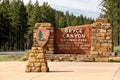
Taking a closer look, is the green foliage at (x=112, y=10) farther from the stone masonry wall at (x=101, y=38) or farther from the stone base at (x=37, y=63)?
the stone base at (x=37, y=63)

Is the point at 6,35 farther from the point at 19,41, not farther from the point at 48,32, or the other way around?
the point at 48,32

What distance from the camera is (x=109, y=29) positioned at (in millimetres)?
26797

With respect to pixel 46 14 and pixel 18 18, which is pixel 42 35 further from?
pixel 46 14

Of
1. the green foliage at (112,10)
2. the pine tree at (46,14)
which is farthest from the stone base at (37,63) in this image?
the pine tree at (46,14)

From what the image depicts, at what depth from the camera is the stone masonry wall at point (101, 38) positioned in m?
26.7

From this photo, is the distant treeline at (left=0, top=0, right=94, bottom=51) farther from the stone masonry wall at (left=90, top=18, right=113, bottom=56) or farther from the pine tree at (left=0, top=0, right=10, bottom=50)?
the stone masonry wall at (left=90, top=18, right=113, bottom=56)

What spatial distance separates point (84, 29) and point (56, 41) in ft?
6.61

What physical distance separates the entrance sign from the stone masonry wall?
1.37ft

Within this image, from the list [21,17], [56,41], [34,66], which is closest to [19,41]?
[21,17]

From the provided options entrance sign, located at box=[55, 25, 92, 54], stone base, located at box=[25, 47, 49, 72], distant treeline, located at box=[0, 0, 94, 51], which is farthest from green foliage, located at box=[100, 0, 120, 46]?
stone base, located at box=[25, 47, 49, 72]

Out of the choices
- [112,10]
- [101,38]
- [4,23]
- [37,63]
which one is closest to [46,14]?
[4,23]

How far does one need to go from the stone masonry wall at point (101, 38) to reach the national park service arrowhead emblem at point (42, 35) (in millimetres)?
3027

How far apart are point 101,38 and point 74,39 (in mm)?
1797

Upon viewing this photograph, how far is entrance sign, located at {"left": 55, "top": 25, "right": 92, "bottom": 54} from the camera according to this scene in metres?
27.2
